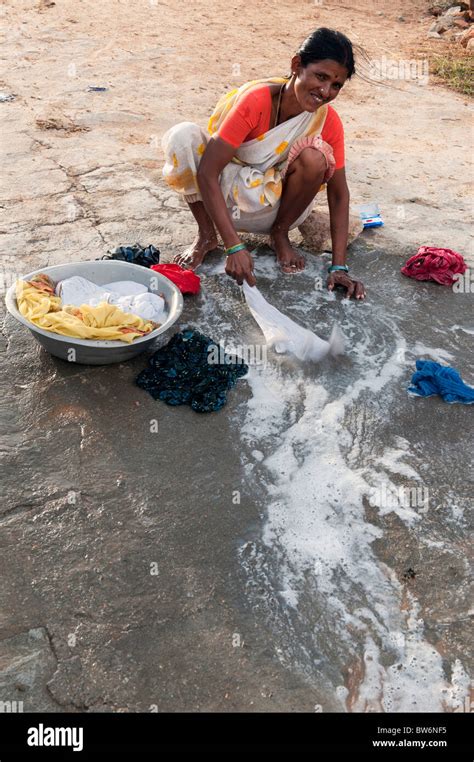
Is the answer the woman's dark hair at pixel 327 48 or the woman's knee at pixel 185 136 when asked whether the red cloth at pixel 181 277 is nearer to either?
the woman's knee at pixel 185 136

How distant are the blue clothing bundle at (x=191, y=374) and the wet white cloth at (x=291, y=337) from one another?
0.22 meters

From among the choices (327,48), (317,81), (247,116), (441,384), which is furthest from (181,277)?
(441,384)

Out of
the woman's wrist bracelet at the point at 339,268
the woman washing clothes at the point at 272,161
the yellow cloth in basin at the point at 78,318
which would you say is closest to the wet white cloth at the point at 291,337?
the woman washing clothes at the point at 272,161

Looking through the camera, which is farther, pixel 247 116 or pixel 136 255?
pixel 136 255

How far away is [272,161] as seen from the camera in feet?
11.0

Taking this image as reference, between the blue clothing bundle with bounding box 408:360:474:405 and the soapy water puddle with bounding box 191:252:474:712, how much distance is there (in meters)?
0.05

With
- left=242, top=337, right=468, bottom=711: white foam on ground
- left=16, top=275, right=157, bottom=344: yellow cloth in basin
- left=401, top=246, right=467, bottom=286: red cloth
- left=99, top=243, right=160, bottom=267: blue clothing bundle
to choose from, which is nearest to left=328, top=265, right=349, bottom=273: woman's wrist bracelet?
left=401, top=246, right=467, bottom=286: red cloth

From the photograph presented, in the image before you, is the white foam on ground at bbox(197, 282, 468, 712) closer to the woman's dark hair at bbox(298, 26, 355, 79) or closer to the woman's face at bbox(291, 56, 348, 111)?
the woman's face at bbox(291, 56, 348, 111)

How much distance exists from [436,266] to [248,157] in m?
1.15

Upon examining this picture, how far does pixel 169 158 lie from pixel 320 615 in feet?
7.48

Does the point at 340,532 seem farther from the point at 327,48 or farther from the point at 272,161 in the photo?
the point at 327,48

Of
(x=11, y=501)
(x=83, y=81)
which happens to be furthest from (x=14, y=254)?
(x=83, y=81)

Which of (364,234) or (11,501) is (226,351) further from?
(364,234)

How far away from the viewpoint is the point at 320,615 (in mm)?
2197
